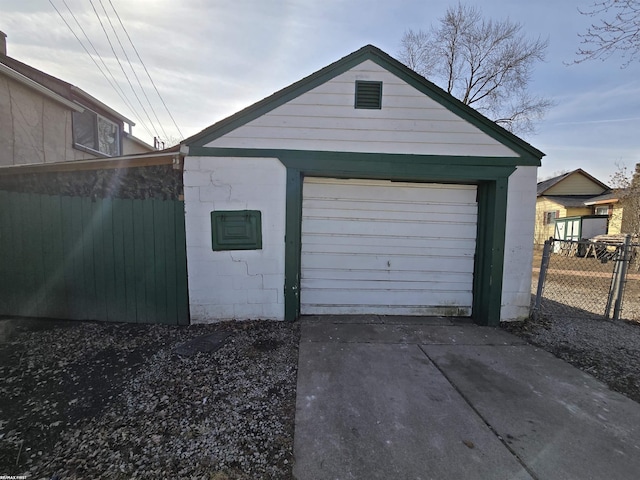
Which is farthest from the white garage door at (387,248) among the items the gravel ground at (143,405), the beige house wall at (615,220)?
the beige house wall at (615,220)

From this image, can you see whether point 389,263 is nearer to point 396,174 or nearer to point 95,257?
point 396,174

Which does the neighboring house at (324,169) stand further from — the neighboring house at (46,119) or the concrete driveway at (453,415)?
Result: the neighboring house at (46,119)

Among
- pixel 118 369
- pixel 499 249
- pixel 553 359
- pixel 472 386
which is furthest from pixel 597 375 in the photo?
pixel 118 369

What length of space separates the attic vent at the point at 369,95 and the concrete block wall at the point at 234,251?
1.52 metres

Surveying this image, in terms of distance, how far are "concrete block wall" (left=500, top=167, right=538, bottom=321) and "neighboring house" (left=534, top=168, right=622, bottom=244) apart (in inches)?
691

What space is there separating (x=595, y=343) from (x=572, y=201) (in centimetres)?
2069

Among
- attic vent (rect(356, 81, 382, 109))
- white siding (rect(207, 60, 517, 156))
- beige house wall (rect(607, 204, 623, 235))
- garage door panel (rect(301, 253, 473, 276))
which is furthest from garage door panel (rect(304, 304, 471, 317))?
beige house wall (rect(607, 204, 623, 235))

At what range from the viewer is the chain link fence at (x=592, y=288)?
452 centimetres

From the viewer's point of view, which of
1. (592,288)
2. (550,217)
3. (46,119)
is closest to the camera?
(592,288)

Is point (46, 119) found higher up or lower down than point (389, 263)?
higher up

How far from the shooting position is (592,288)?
7215mm

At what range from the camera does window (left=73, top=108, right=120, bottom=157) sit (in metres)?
9.10

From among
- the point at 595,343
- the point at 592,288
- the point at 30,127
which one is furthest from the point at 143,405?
the point at 592,288

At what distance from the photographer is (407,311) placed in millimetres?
4695
